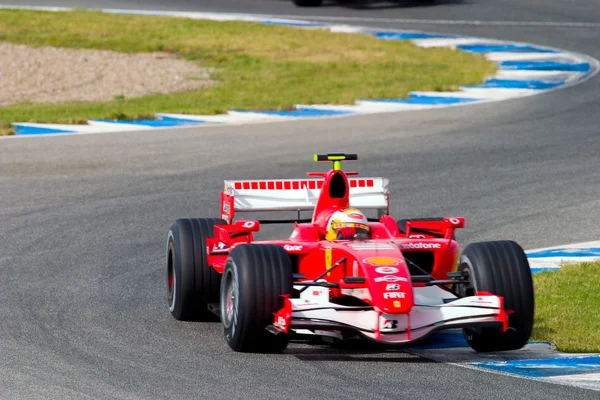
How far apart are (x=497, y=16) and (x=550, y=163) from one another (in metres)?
14.5

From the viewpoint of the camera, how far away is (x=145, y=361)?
7219mm

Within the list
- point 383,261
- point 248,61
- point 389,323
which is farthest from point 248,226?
point 248,61

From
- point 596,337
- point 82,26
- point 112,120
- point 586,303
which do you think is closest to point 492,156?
point 112,120

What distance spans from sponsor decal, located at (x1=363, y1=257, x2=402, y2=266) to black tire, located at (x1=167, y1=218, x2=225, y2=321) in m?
1.57

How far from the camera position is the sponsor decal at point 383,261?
7.25m

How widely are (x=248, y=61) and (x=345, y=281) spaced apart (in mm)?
16273

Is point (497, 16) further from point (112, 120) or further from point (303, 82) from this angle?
point (112, 120)

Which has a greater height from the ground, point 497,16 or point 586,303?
point 497,16

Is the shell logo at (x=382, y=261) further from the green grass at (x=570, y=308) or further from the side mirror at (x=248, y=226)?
the green grass at (x=570, y=308)

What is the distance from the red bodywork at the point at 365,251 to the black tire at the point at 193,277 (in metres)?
0.10

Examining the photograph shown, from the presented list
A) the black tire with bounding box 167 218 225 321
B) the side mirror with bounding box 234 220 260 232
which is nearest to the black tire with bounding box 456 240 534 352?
the side mirror with bounding box 234 220 260 232

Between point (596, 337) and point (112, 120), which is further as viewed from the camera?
point (112, 120)

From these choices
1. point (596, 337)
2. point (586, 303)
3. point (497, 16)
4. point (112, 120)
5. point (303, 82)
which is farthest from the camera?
point (497, 16)

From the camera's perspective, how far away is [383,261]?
7.27 meters
